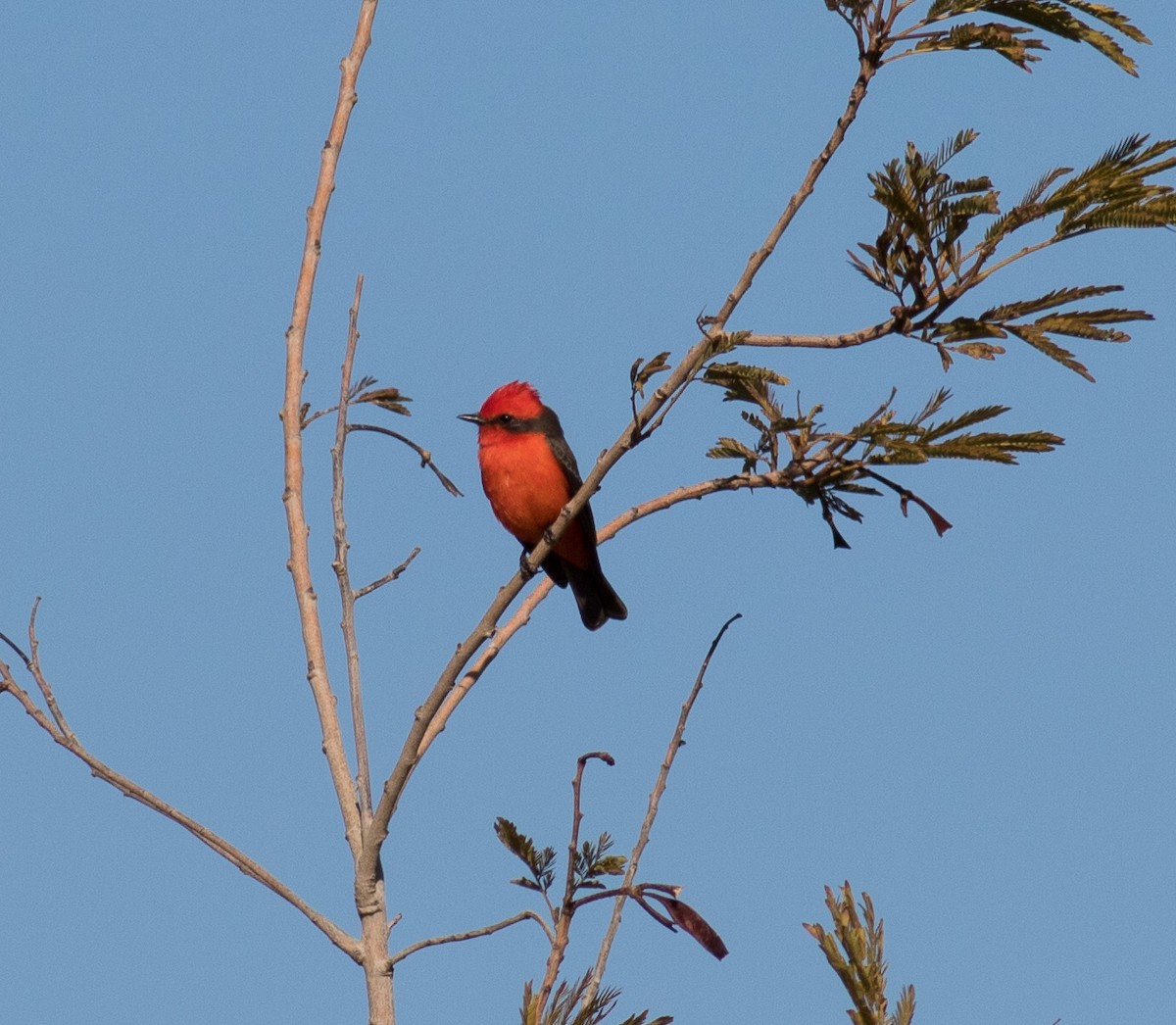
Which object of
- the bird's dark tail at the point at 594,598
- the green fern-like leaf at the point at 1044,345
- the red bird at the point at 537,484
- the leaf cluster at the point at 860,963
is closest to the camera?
the leaf cluster at the point at 860,963

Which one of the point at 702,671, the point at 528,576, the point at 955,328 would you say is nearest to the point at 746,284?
the point at 955,328

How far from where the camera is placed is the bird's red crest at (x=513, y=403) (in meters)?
8.28

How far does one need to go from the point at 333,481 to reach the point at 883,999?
2.21 meters

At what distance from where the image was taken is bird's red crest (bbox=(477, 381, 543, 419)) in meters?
8.28

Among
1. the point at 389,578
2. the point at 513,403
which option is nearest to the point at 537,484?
the point at 513,403

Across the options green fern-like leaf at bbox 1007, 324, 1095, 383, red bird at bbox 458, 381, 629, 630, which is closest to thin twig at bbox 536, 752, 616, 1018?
green fern-like leaf at bbox 1007, 324, 1095, 383

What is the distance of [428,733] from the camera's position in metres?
3.93

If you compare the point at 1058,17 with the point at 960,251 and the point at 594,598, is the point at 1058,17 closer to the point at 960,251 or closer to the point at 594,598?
the point at 960,251

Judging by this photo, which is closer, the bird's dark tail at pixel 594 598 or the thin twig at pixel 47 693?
the thin twig at pixel 47 693

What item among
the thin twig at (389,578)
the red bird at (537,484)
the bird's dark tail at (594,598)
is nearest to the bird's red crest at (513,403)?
the red bird at (537,484)

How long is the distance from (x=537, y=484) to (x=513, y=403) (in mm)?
608

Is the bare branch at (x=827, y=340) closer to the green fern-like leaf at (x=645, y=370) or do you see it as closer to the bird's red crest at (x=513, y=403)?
the green fern-like leaf at (x=645, y=370)

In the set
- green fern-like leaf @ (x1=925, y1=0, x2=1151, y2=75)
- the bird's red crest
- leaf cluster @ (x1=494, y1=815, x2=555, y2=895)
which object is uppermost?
the bird's red crest

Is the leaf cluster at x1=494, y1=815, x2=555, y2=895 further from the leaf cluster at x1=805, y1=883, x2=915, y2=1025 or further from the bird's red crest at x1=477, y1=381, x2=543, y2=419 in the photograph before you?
the bird's red crest at x1=477, y1=381, x2=543, y2=419
